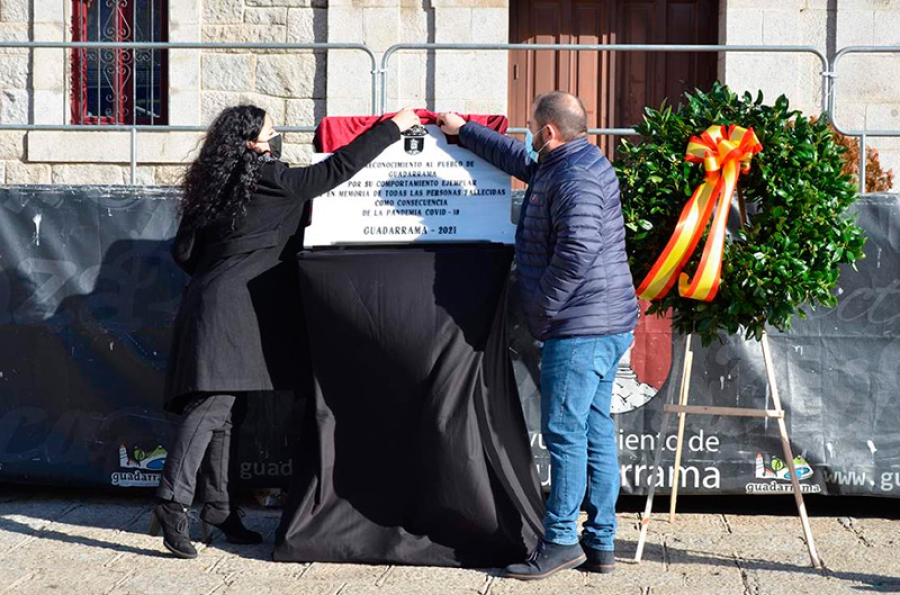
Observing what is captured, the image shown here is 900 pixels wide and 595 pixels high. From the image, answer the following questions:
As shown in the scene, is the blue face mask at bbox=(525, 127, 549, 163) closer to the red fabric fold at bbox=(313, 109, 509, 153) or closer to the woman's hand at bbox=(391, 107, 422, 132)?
the red fabric fold at bbox=(313, 109, 509, 153)

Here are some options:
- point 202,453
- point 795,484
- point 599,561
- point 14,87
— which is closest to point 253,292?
point 202,453

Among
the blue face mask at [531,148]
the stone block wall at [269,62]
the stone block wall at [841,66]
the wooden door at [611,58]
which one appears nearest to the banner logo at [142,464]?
the blue face mask at [531,148]

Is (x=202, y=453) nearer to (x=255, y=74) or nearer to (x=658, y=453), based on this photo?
(x=658, y=453)

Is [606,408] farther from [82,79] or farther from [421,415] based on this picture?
[82,79]

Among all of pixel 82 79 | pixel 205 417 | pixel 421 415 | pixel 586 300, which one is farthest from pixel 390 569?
pixel 82 79

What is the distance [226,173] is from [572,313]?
5.38ft

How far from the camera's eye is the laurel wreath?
5.07m

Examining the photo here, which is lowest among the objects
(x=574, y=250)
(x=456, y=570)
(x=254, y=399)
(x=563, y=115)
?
(x=456, y=570)

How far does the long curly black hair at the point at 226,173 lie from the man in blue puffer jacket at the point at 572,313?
123cm

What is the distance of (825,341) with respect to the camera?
6047mm

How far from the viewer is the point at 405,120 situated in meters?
5.43

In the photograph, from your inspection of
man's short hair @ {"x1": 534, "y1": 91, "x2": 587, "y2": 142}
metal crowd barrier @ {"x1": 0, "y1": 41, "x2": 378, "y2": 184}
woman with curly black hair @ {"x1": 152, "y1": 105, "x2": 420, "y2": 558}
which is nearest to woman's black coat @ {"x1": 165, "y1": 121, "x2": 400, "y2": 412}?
woman with curly black hair @ {"x1": 152, "y1": 105, "x2": 420, "y2": 558}

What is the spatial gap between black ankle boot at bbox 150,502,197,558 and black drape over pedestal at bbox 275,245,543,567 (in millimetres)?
409

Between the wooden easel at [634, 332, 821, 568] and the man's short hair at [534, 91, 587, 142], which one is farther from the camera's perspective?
the wooden easel at [634, 332, 821, 568]
